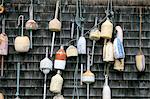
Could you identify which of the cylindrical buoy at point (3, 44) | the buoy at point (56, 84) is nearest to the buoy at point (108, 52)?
the buoy at point (56, 84)

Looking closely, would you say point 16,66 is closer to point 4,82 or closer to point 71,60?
point 4,82

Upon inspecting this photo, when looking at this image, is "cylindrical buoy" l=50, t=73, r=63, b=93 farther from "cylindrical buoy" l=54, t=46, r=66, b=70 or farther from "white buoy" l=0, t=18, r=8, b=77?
"white buoy" l=0, t=18, r=8, b=77

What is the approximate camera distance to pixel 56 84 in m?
4.79

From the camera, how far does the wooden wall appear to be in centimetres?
494

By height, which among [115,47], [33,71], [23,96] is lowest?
[23,96]

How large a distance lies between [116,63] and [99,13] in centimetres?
78

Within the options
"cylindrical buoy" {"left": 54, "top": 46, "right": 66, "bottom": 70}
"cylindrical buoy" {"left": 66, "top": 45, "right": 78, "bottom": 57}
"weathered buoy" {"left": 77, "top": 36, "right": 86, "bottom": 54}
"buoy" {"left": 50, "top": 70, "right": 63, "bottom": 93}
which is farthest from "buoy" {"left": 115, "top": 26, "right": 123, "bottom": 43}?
"buoy" {"left": 50, "top": 70, "right": 63, "bottom": 93}

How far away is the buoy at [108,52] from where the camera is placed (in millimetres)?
4891

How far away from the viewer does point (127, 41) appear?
5.10m

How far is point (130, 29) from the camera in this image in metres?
5.14

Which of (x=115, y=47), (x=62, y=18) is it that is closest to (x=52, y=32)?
(x=62, y=18)

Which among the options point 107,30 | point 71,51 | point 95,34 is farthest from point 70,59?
point 107,30

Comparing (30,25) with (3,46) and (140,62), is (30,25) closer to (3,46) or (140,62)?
(3,46)

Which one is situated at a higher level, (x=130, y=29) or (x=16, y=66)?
(x=130, y=29)
